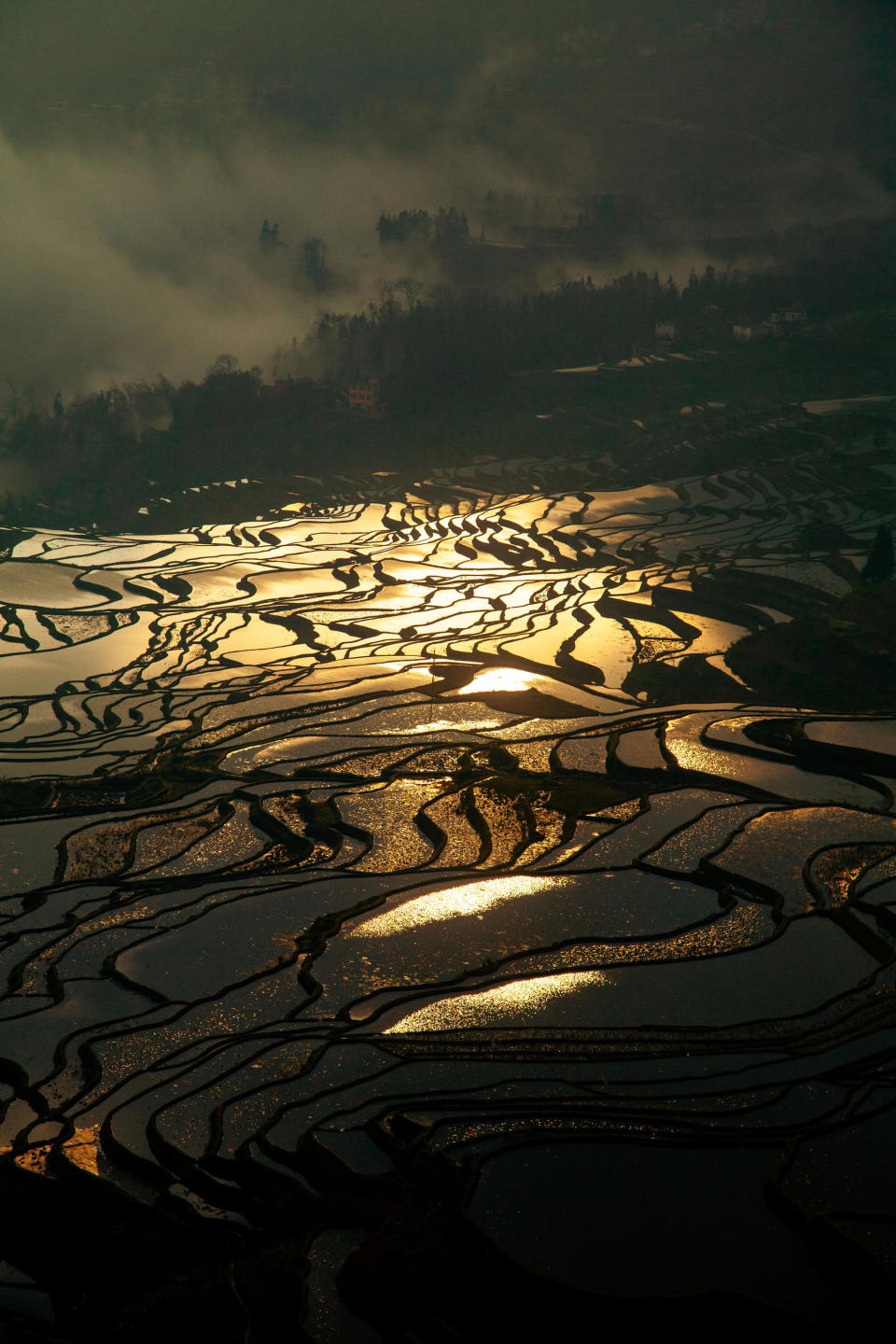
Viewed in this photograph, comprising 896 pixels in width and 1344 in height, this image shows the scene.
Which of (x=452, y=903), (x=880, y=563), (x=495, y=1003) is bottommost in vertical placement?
(x=880, y=563)

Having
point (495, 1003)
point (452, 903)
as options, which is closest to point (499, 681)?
point (452, 903)

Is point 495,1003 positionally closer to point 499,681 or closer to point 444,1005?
point 444,1005

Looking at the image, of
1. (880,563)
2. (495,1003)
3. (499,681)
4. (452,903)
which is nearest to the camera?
(495,1003)

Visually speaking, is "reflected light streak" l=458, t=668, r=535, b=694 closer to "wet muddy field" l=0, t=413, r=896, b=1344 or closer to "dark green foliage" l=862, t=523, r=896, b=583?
"wet muddy field" l=0, t=413, r=896, b=1344

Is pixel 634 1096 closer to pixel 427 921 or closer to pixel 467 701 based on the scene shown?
pixel 427 921

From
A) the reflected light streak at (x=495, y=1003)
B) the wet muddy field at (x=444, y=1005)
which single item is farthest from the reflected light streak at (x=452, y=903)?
the reflected light streak at (x=495, y=1003)

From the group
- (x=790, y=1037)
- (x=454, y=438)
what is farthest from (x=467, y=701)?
(x=454, y=438)
